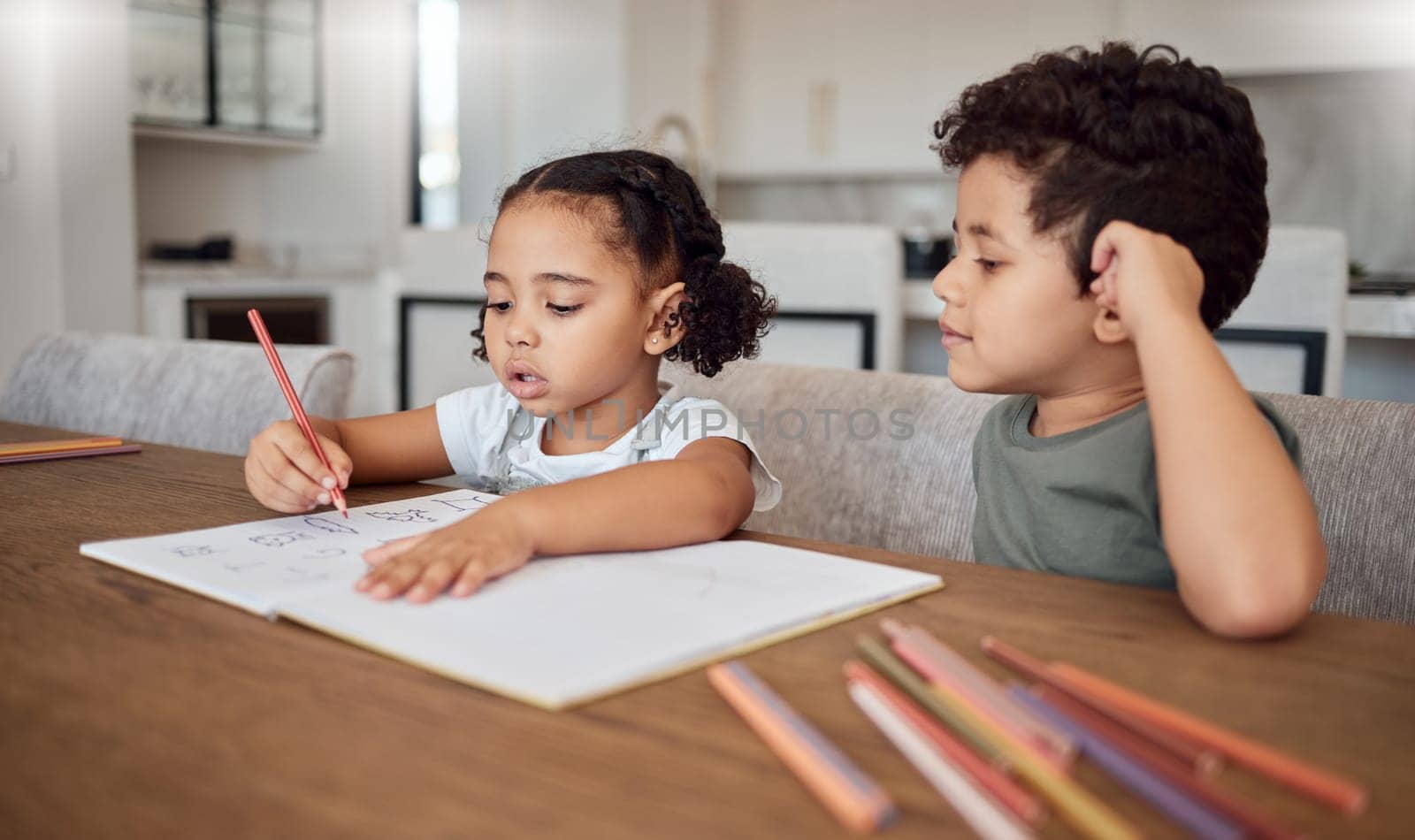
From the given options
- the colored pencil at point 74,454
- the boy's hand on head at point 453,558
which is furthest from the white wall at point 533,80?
the boy's hand on head at point 453,558

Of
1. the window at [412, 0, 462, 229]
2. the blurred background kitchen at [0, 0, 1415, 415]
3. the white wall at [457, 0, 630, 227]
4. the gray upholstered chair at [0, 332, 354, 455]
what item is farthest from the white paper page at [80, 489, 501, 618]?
the window at [412, 0, 462, 229]

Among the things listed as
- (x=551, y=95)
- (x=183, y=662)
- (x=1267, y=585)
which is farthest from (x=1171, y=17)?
(x=183, y=662)

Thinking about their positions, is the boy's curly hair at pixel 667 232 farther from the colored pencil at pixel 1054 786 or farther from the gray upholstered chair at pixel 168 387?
the colored pencil at pixel 1054 786

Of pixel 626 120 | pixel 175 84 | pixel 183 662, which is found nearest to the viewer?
pixel 183 662

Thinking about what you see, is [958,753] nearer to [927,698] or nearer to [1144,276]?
[927,698]

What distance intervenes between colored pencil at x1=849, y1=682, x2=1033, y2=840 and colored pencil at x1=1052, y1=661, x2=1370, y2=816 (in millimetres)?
88

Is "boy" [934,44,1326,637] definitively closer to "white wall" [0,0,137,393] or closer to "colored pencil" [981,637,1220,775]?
"colored pencil" [981,637,1220,775]

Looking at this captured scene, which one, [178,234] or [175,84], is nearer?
[175,84]

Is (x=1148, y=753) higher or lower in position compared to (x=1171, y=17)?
lower

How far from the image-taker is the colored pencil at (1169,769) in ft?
1.13

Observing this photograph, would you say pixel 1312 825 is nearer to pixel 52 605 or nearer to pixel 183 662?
pixel 183 662

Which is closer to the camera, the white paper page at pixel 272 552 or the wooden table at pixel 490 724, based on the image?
the wooden table at pixel 490 724

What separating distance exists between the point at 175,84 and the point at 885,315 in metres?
3.19

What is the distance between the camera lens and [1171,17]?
14.1ft
